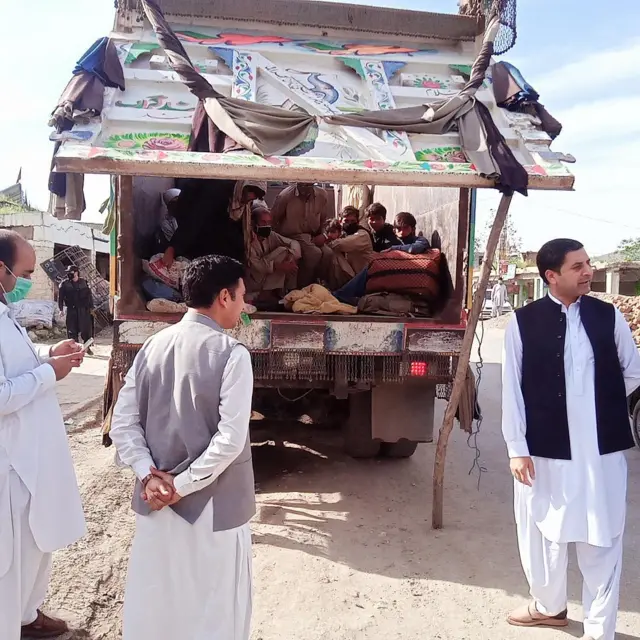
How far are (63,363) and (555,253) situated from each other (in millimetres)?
2095

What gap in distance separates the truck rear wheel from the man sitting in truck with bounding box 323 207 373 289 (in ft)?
3.34

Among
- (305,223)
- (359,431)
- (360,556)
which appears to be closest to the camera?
(360,556)

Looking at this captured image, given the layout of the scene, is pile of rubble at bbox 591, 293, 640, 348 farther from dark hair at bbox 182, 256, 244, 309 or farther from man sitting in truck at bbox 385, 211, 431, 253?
dark hair at bbox 182, 256, 244, 309

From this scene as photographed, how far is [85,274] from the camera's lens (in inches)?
690

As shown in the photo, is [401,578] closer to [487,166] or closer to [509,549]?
[509,549]

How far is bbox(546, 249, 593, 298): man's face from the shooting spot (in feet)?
8.84

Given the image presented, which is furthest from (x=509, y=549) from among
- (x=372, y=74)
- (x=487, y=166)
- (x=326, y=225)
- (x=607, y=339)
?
(x=326, y=225)

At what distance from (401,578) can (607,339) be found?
5.31ft

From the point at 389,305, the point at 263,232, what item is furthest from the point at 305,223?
the point at 389,305

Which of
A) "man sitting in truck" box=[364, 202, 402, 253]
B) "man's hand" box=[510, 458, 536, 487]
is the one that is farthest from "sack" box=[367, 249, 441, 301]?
"man's hand" box=[510, 458, 536, 487]

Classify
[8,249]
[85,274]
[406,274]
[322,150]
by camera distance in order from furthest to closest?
[85,274]
[406,274]
[322,150]
[8,249]

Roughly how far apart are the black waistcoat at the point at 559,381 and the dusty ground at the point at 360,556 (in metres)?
0.86

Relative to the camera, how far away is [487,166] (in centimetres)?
313

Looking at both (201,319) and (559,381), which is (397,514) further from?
(201,319)
